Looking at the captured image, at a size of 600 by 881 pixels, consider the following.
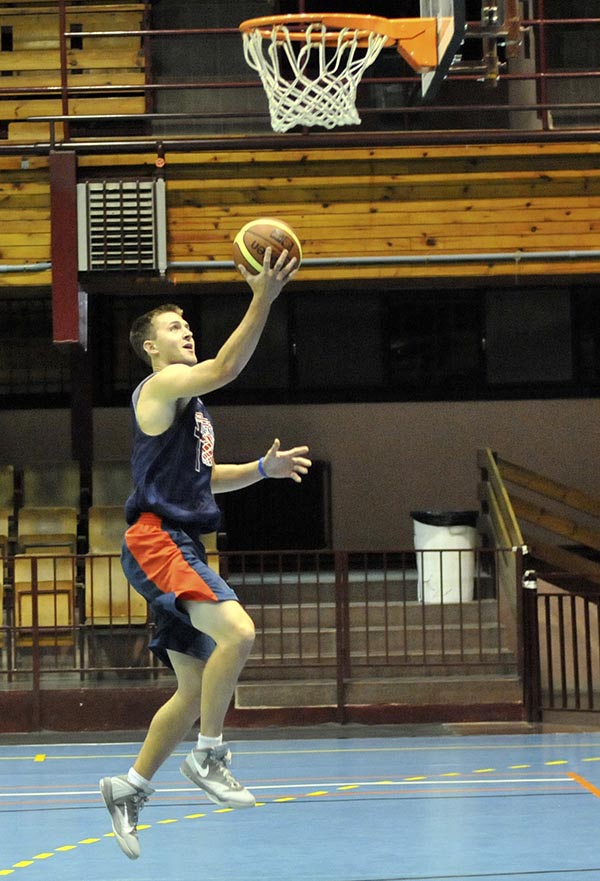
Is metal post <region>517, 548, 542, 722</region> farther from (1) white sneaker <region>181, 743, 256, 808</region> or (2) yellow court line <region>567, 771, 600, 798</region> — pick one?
(1) white sneaker <region>181, 743, 256, 808</region>

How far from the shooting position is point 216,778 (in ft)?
17.7

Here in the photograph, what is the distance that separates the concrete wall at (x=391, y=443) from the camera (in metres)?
15.6

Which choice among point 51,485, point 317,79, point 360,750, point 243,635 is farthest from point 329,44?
point 51,485

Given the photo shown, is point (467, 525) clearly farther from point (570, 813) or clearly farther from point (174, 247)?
point (570, 813)

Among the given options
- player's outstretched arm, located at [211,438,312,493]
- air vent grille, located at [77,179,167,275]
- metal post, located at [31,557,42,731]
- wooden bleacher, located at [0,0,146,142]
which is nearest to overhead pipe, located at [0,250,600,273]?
air vent grille, located at [77,179,167,275]

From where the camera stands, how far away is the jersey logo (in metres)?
5.62

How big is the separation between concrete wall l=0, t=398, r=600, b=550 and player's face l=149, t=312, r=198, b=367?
9785 mm

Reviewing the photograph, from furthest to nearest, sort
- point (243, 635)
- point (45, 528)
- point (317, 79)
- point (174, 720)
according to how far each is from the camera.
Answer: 1. point (45, 528)
2. point (317, 79)
3. point (174, 720)
4. point (243, 635)

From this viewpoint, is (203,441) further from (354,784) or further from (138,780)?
(354,784)

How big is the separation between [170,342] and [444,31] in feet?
13.4

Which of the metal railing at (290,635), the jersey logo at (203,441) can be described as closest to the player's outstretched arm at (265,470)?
the jersey logo at (203,441)

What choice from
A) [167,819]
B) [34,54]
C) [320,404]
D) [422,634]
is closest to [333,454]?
[320,404]

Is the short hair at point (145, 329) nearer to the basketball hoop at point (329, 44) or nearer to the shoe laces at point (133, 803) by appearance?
the shoe laces at point (133, 803)

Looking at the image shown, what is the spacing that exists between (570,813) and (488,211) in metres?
5.99
